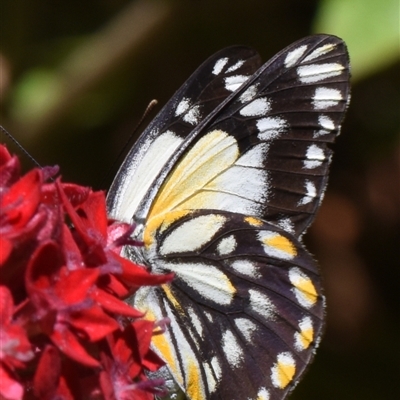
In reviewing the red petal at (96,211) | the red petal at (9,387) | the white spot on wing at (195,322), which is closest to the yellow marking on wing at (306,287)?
the white spot on wing at (195,322)

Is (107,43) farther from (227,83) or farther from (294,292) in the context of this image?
(294,292)

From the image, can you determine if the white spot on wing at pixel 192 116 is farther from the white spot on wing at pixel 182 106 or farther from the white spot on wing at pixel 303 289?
the white spot on wing at pixel 303 289

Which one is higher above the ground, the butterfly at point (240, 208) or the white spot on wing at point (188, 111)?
the white spot on wing at point (188, 111)

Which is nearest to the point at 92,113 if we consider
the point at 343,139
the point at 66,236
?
the point at 343,139

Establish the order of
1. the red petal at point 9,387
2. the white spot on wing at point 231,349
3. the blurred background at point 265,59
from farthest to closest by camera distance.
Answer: the blurred background at point 265,59 < the white spot on wing at point 231,349 < the red petal at point 9,387

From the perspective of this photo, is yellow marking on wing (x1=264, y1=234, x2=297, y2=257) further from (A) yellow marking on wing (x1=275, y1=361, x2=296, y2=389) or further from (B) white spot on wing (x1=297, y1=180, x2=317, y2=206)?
(A) yellow marking on wing (x1=275, y1=361, x2=296, y2=389)

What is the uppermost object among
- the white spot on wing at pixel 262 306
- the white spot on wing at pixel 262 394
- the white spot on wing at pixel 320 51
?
the white spot on wing at pixel 320 51

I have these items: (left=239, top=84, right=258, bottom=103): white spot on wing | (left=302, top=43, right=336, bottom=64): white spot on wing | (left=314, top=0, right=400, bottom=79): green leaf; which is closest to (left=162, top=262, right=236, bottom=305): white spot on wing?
(left=239, top=84, right=258, bottom=103): white spot on wing
